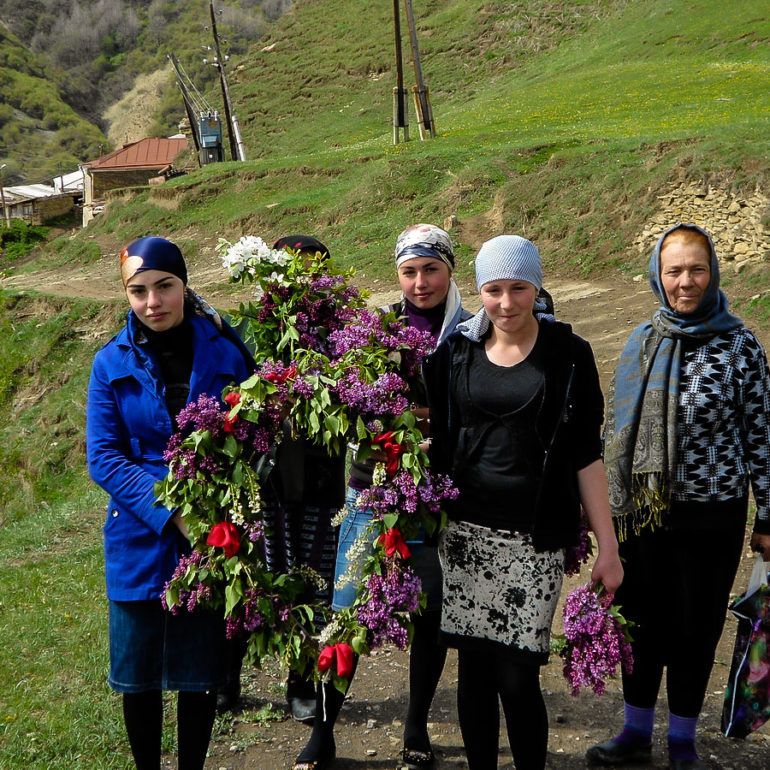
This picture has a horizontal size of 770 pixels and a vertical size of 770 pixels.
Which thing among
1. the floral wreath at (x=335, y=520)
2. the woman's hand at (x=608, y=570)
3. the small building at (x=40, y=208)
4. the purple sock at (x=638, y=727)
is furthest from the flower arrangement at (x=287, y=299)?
the small building at (x=40, y=208)

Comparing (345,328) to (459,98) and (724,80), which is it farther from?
(459,98)

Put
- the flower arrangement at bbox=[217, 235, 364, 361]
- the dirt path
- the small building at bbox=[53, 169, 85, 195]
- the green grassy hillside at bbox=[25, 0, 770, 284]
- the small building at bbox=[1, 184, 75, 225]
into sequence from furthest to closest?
the small building at bbox=[53, 169, 85, 195]
the small building at bbox=[1, 184, 75, 225]
the green grassy hillside at bbox=[25, 0, 770, 284]
the dirt path
the flower arrangement at bbox=[217, 235, 364, 361]

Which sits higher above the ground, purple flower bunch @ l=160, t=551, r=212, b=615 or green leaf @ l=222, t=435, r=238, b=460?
green leaf @ l=222, t=435, r=238, b=460

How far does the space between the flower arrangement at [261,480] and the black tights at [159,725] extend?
0.27m

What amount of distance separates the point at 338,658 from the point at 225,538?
1.67ft

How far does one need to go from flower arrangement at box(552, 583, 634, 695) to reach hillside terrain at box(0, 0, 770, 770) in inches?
36.0

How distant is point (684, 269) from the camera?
10.6 feet

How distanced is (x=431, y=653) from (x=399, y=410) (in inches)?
41.3

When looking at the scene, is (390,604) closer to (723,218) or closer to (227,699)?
(227,699)

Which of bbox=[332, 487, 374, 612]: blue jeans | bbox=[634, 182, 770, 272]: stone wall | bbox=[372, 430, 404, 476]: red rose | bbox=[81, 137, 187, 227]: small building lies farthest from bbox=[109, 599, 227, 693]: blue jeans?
bbox=[81, 137, 187, 227]: small building

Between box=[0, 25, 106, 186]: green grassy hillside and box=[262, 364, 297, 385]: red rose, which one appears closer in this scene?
box=[262, 364, 297, 385]: red rose

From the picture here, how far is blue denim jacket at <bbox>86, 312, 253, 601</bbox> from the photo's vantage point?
2.93 meters

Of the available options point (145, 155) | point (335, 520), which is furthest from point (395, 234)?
point (145, 155)

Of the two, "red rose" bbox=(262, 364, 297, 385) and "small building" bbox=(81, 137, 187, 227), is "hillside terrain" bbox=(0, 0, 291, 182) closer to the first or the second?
"small building" bbox=(81, 137, 187, 227)
